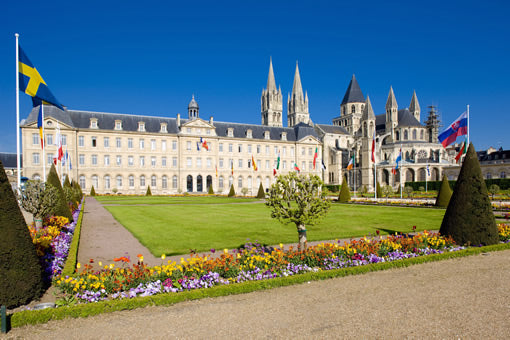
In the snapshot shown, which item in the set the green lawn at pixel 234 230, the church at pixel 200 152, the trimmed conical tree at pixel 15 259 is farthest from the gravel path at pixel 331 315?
the church at pixel 200 152

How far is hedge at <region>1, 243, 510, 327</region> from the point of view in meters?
5.42

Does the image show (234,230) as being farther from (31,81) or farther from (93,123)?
(93,123)

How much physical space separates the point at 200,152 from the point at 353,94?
4643cm

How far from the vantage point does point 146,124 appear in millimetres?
51719

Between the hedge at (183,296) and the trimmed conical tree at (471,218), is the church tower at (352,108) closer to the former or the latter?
the trimmed conical tree at (471,218)

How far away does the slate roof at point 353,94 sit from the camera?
8269cm

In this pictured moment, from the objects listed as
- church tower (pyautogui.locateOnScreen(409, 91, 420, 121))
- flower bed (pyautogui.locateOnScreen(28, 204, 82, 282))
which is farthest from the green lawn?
church tower (pyautogui.locateOnScreen(409, 91, 420, 121))

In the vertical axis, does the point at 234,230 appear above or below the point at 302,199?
below

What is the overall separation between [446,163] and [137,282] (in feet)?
222

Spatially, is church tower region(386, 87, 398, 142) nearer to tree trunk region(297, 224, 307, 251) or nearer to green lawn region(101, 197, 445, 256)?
green lawn region(101, 197, 445, 256)

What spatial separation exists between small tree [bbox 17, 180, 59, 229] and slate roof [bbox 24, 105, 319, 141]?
37.3 m

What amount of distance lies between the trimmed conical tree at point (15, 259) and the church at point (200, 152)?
3372 centimetres

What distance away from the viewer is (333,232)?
528 inches

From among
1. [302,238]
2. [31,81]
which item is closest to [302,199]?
[302,238]
